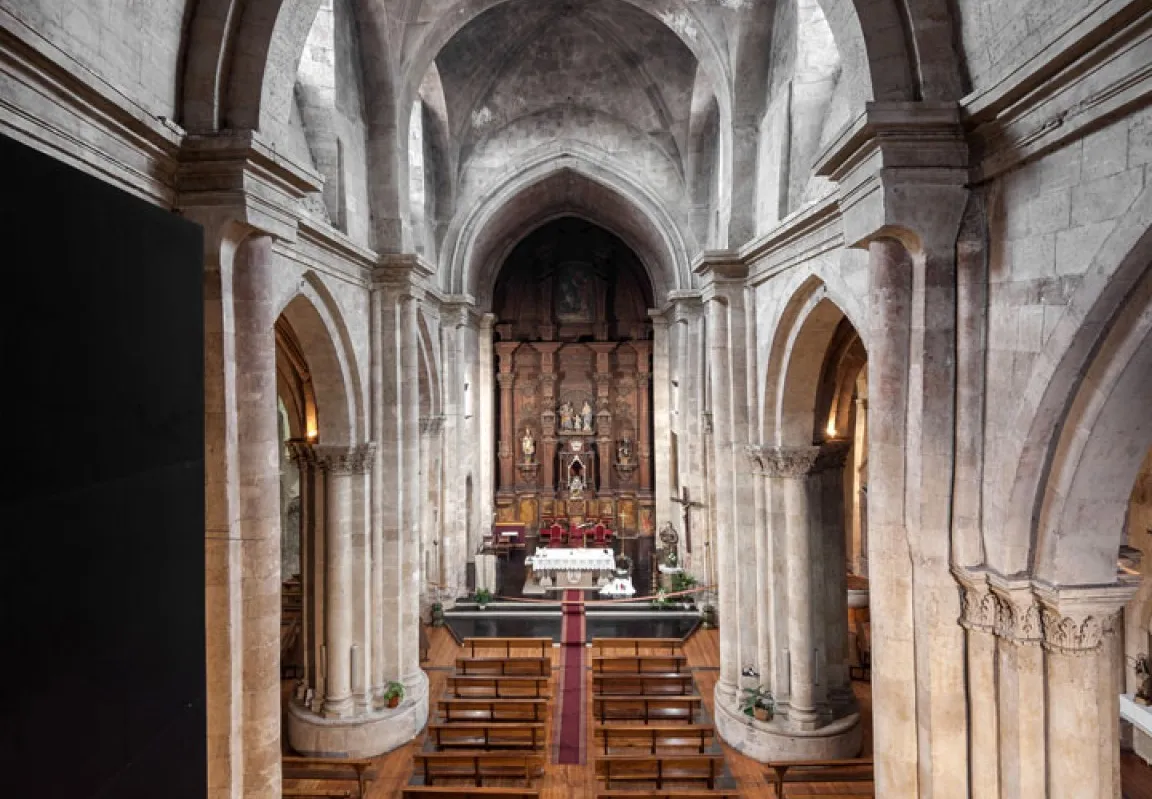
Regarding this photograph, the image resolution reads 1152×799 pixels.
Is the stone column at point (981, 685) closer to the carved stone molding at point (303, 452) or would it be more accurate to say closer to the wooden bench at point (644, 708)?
the wooden bench at point (644, 708)

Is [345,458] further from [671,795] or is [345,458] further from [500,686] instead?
[671,795]

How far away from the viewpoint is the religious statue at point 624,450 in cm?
2944

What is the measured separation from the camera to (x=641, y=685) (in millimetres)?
13914

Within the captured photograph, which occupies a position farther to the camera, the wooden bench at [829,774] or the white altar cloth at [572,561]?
the white altar cloth at [572,561]

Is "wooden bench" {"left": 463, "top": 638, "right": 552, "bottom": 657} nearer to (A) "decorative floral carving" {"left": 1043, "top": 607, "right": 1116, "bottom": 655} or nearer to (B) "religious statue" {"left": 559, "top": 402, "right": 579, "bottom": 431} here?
(A) "decorative floral carving" {"left": 1043, "top": 607, "right": 1116, "bottom": 655}

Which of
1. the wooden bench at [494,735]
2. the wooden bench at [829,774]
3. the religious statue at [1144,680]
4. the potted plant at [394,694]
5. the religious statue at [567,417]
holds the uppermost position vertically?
the religious statue at [567,417]

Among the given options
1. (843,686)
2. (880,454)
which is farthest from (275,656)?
(843,686)

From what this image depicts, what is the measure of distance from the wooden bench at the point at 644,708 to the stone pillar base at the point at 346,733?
343cm

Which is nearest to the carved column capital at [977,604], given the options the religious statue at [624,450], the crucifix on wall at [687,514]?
the crucifix on wall at [687,514]

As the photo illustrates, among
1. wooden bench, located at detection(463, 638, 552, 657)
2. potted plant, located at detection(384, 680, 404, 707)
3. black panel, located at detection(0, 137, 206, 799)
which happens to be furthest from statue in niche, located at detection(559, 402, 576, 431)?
black panel, located at detection(0, 137, 206, 799)

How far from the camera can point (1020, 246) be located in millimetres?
5777

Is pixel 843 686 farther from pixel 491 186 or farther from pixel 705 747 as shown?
pixel 491 186

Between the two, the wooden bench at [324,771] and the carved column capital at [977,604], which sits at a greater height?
the carved column capital at [977,604]

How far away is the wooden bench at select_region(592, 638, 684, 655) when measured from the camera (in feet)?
54.7
